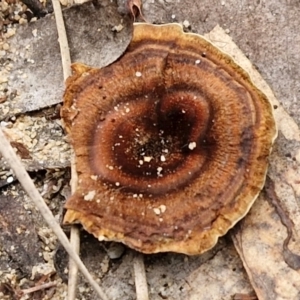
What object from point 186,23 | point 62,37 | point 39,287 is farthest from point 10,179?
point 186,23

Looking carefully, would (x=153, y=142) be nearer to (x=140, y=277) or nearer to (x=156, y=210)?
(x=156, y=210)

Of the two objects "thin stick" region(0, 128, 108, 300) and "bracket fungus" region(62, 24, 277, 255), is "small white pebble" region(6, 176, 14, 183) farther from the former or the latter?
"thin stick" region(0, 128, 108, 300)

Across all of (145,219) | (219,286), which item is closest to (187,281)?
(219,286)

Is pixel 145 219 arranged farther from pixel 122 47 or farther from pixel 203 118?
pixel 122 47

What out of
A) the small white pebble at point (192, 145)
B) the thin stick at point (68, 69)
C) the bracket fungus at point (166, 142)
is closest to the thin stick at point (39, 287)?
the thin stick at point (68, 69)

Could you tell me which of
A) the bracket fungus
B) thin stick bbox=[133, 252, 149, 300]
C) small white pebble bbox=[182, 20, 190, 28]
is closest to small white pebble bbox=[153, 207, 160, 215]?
the bracket fungus

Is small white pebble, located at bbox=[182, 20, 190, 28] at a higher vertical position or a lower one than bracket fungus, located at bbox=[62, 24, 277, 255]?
higher
